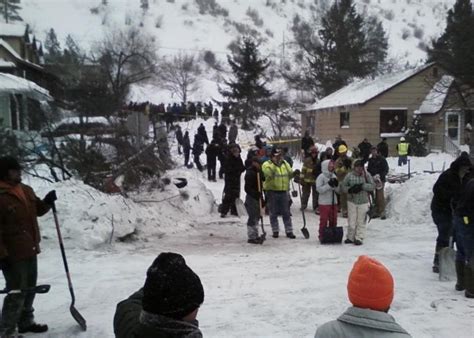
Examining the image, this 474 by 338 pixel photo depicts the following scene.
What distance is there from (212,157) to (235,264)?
9.95 meters

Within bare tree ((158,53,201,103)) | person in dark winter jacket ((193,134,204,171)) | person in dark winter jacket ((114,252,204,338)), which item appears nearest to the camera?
person in dark winter jacket ((114,252,204,338))

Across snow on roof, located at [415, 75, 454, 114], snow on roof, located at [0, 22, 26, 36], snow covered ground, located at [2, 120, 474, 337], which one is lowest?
snow covered ground, located at [2, 120, 474, 337]

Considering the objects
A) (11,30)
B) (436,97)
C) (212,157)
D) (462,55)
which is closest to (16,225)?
(212,157)

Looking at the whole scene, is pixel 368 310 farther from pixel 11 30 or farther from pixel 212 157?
pixel 11 30

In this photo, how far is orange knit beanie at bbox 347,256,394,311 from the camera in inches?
98.0

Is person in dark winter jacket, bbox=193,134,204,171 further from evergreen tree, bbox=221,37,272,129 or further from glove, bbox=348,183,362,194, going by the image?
evergreen tree, bbox=221,37,272,129

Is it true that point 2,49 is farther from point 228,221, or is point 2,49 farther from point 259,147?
point 228,221

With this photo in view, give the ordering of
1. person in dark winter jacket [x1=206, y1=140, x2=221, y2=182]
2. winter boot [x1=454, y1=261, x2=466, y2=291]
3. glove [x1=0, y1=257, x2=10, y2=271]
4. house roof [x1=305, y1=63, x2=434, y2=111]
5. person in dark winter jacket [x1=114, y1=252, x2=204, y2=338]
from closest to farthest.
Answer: person in dark winter jacket [x1=114, y1=252, x2=204, y2=338], glove [x1=0, y1=257, x2=10, y2=271], winter boot [x1=454, y1=261, x2=466, y2=291], person in dark winter jacket [x1=206, y1=140, x2=221, y2=182], house roof [x1=305, y1=63, x2=434, y2=111]

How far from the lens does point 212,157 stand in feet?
56.9

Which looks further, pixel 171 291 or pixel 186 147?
pixel 186 147

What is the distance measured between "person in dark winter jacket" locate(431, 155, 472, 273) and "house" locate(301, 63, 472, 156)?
19528mm

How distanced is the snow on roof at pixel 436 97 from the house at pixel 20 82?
2003cm

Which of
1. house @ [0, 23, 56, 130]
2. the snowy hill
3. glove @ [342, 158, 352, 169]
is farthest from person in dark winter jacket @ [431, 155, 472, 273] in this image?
the snowy hill

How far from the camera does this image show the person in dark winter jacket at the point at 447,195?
6648 millimetres
